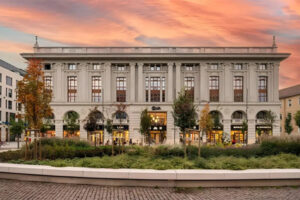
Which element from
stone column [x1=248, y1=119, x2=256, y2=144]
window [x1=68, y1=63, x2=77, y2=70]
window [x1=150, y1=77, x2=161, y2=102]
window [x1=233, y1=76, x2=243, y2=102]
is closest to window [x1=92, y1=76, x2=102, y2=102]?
window [x1=68, y1=63, x2=77, y2=70]

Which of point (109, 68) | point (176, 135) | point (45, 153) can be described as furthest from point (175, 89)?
point (45, 153)

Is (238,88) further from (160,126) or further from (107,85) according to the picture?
(107,85)

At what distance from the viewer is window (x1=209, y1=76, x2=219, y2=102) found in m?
54.5

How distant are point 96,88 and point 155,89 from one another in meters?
13.3

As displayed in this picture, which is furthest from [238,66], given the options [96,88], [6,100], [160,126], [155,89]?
[6,100]

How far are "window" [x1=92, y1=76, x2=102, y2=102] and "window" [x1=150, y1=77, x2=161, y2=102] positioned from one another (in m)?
11.5

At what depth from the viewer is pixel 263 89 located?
54.9m

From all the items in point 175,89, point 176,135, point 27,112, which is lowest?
point 176,135

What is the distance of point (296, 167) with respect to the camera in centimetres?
1162

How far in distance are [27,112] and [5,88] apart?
1984 inches

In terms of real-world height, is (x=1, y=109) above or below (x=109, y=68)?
below

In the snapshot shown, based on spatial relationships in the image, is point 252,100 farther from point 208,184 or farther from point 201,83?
point 208,184

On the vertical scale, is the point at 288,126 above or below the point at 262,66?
below

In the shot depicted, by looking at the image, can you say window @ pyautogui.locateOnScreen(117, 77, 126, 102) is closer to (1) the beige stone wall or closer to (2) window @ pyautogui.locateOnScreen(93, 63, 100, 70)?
(2) window @ pyautogui.locateOnScreen(93, 63, 100, 70)
